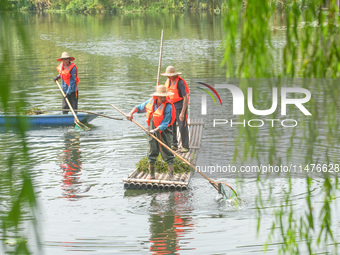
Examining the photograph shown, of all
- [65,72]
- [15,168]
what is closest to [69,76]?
[65,72]

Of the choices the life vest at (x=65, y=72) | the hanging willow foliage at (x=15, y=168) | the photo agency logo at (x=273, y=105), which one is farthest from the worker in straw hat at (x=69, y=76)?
the hanging willow foliage at (x=15, y=168)

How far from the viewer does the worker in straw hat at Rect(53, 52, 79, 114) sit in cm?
1508

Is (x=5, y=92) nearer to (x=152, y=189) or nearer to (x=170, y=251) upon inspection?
(x=170, y=251)

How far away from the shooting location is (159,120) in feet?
33.7

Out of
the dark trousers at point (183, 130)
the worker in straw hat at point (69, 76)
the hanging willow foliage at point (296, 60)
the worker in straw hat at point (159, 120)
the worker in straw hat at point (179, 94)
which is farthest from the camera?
the worker in straw hat at point (69, 76)

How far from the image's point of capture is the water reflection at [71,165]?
35.3ft

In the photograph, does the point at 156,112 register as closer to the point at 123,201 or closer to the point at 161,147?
the point at 161,147

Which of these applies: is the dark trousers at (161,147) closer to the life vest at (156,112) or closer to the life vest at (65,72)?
the life vest at (156,112)

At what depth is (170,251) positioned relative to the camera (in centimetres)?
850

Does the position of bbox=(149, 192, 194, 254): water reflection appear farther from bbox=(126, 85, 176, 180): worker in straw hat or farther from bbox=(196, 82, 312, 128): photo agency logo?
bbox=(196, 82, 312, 128): photo agency logo

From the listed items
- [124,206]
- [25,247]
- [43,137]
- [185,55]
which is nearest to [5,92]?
[25,247]

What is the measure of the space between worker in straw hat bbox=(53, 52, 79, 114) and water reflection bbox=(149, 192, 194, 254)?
19.4 feet

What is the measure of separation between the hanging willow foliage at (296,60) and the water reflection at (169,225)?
16.7 ft

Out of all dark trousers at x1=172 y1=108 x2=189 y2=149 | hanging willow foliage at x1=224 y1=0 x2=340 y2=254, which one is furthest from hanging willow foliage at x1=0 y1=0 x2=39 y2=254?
dark trousers at x1=172 y1=108 x2=189 y2=149
